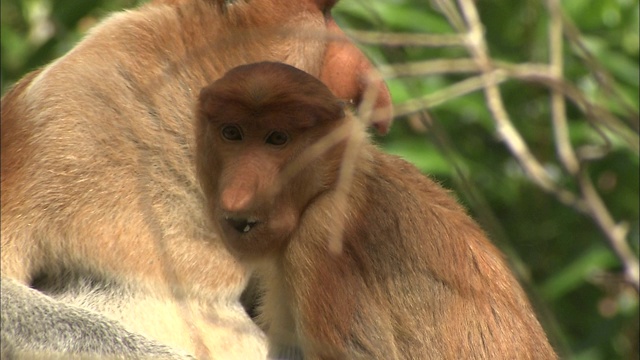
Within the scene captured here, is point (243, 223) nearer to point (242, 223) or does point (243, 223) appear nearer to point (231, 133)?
point (242, 223)

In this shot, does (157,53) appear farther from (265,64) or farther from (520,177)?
(520,177)

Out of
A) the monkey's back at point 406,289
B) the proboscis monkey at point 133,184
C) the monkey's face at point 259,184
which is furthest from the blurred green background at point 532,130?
the monkey's face at point 259,184

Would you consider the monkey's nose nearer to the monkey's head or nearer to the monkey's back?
the monkey's head

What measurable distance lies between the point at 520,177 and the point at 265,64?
3855 millimetres

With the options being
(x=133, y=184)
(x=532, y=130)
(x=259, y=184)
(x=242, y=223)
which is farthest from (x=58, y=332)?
(x=532, y=130)

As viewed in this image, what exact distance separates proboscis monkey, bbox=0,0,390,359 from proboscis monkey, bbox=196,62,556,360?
0.32 m

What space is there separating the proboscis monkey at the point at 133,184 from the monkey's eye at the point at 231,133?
45 centimetres

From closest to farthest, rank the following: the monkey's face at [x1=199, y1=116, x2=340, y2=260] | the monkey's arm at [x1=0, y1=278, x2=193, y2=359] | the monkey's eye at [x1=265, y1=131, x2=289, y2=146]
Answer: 1. the monkey's face at [x1=199, y1=116, x2=340, y2=260]
2. the monkey's eye at [x1=265, y1=131, x2=289, y2=146]
3. the monkey's arm at [x1=0, y1=278, x2=193, y2=359]

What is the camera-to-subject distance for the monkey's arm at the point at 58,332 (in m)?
4.02

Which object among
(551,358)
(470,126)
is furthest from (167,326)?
(470,126)

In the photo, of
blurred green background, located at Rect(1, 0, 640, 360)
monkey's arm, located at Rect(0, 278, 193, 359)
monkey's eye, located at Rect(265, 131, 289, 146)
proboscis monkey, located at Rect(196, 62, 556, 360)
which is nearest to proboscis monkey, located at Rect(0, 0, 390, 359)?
monkey's arm, located at Rect(0, 278, 193, 359)

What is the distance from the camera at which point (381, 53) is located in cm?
662

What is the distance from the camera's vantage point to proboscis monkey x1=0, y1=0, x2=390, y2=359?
4086mm

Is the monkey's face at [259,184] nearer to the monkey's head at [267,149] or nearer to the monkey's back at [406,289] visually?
the monkey's head at [267,149]
